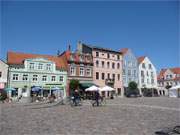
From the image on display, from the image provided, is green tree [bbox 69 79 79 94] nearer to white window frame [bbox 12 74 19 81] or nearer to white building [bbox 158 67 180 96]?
white window frame [bbox 12 74 19 81]

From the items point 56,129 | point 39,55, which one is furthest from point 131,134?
point 39,55

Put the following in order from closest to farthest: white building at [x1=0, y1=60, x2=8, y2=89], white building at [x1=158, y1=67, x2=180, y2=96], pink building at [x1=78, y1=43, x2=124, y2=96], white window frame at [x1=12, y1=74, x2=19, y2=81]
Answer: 1. white building at [x1=0, y1=60, x2=8, y2=89]
2. white window frame at [x1=12, y1=74, x2=19, y2=81]
3. pink building at [x1=78, y1=43, x2=124, y2=96]
4. white building at [x1=158, y1=67, x2=180, y2=96]

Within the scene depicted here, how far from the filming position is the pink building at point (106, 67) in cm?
5362

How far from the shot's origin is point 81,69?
5084 cm

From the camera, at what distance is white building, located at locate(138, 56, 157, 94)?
6431cm

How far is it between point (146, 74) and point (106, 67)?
16.1 metres

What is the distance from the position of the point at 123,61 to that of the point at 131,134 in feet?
170

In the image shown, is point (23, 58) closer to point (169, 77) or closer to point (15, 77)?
point (15, 77)

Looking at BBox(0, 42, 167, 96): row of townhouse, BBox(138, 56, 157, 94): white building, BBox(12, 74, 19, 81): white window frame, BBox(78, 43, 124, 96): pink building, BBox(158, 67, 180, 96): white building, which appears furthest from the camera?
BBox(158, 67, 180, 96): white building

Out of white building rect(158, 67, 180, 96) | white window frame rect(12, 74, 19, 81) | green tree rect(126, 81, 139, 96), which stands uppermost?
white building rect(158, 67, 180, 96)

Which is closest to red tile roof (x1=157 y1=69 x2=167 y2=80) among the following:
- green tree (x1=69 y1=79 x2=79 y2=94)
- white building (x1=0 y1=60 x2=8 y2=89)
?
green tree (x1=69 y1=79 x2=79 y2=94)

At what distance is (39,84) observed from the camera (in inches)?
1761

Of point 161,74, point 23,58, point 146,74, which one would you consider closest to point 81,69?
point 23,58

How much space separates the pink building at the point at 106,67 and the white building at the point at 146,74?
8.97 meters
